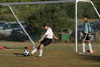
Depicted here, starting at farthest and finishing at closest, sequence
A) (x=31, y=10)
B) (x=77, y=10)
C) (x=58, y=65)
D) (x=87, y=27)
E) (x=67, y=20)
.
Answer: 1. (x=31, y=10)
2. (x=67, y=20)
3. (x=77, y=10)
4. (x=87, y=27)
5. (x=58, y=65)

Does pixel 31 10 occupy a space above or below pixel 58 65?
above

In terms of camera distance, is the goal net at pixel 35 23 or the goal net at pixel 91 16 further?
the goal net at pixel 35 23

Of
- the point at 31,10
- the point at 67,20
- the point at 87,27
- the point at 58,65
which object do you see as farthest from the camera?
the point at 31,10

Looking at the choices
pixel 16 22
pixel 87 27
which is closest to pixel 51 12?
pixel 16 22

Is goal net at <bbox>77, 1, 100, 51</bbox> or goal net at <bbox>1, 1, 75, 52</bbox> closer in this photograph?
goal net at <bbox>77, 1, 100, 51</bbox>

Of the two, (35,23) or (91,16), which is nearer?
(91,16)

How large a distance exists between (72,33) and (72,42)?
676mm

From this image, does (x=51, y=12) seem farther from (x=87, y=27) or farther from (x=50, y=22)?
(x=87, y=27)

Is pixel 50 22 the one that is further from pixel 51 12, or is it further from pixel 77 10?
pixel 77 10

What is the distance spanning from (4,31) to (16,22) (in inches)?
45.8

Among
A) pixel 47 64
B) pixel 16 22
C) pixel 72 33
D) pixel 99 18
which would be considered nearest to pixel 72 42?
pixel 72 33

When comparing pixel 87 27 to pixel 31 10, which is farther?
pixel 31 10

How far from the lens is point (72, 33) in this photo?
2272 cm

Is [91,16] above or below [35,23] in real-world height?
above
